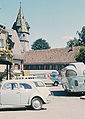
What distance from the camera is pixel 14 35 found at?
41.0 meters

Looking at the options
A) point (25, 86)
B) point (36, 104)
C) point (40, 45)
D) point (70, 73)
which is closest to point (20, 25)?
point (40, 45)

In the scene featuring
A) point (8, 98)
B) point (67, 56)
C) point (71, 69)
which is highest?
point (67, 56)

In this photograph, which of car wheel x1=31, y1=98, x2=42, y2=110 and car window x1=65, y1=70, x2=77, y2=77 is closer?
car wheel x1=31, y1=98, x2=42, y2=110

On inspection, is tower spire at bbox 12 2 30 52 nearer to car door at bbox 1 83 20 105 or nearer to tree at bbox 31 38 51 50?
tree at bbox 31 38 51 50

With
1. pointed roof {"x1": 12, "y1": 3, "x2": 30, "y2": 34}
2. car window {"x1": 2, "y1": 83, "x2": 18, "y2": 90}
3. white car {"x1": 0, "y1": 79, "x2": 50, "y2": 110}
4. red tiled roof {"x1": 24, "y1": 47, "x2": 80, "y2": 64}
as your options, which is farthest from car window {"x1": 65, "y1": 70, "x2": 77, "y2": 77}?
pointed roof {"x1": 12, "y1": 3, "x2": 30, "y2": 34}

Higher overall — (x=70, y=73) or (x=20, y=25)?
(x=20, y=25)

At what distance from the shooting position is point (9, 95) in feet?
42.3

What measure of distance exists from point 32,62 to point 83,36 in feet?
78.1

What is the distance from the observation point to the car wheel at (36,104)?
43.7ft

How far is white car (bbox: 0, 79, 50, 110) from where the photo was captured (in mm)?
12888

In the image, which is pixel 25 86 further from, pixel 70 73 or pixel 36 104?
pixel 70 73

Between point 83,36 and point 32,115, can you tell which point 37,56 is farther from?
point 32,115

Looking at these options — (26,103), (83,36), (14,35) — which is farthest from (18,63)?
(26,103)

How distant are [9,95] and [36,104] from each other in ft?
5.46
